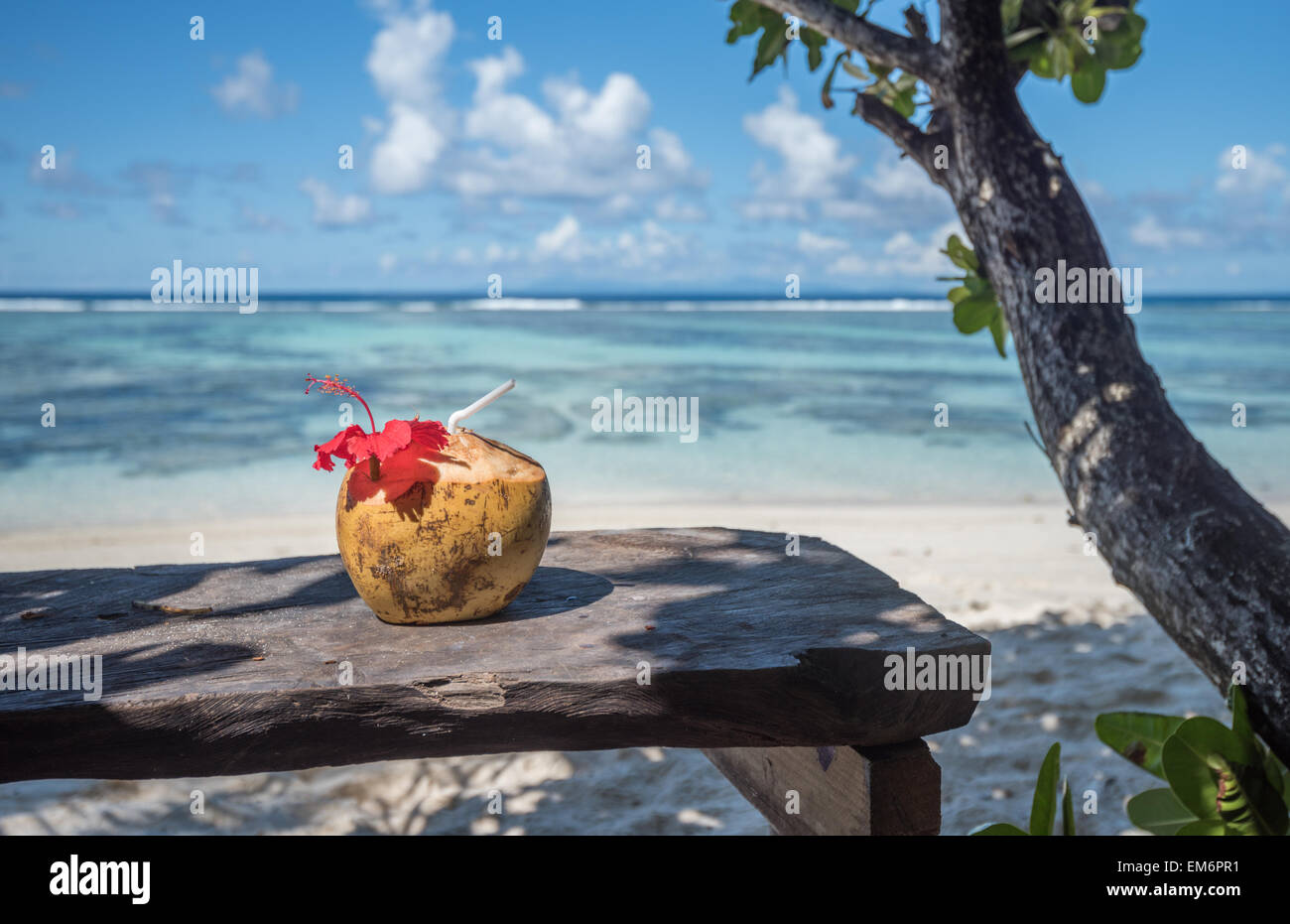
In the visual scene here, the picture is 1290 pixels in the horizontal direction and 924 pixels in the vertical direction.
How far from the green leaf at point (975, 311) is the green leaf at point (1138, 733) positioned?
1.02 meters

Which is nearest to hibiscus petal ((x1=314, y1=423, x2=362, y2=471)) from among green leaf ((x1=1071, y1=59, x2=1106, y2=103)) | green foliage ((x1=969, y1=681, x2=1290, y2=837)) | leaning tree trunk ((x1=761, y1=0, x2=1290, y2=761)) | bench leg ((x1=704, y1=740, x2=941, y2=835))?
bench leg ((x1=704, y1=740, x2=941, y2=835))

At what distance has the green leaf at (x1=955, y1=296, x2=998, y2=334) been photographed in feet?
8.01

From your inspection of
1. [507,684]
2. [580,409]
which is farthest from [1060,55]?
[580,409]

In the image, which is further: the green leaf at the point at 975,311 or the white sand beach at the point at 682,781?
the white sand beach at the point at 682,781

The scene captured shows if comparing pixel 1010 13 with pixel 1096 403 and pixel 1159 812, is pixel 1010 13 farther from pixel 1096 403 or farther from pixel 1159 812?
pixel 1159 812

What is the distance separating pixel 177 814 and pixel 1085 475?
8.67 feet


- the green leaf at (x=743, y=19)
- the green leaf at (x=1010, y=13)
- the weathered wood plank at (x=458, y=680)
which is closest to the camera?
the weathered wood plank at (x=458, y=680)

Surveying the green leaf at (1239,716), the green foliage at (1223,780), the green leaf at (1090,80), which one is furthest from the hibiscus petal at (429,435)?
the green leaf at (1090,80)

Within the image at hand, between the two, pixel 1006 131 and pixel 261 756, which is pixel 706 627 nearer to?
pixel 261 756

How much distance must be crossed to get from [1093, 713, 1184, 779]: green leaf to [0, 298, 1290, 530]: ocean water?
6589mm

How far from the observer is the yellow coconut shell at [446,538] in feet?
5.64

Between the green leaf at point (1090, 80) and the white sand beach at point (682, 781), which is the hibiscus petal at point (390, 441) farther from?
the green leaf at point (1090, 80)

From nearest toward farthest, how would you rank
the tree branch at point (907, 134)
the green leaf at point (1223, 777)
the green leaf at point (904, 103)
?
the green leaf at point (1223, 777) → the tree branch at point (907, 134) → the green leaf at point (904, 103)

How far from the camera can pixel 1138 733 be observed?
5.89 ft
